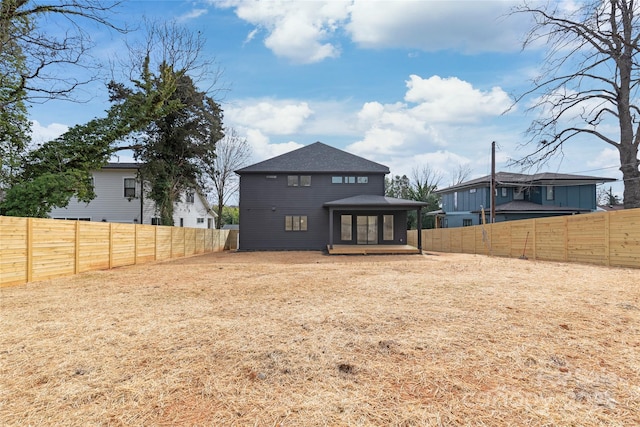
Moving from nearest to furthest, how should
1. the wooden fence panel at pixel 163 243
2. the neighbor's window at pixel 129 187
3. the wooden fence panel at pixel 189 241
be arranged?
the wooden fence panel at pixel 163 243
the wooden fence panel at pixel 189 241
the neighbor's window at pixel 129 187

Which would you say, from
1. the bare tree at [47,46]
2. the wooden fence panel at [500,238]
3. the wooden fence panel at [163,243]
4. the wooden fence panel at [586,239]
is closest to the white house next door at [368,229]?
the wooden fence panel at [500,238]

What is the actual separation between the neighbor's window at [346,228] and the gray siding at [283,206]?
1.03 m

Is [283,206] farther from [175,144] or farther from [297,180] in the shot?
[175,144]

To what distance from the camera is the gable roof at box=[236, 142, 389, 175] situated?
2120 cm

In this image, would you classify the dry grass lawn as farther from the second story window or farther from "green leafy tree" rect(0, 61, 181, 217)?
the second story window

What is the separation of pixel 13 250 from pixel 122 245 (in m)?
4.68

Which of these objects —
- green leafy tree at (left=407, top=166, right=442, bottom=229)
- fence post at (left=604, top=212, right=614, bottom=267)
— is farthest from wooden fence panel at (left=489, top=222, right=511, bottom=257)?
green leafy tree at (left=407, top=166, right=442, bottom=229)

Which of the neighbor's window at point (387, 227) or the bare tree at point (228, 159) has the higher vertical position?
the bare tree at point (228, 159)

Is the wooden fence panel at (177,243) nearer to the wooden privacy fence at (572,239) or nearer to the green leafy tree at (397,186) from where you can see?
the wooden privacy fence at (572,239)

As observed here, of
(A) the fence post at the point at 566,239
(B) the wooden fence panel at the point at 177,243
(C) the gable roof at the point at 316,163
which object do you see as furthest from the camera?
(C) the gable roof at the point at 316,163

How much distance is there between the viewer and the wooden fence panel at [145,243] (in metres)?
13.8

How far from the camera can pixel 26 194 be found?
12.0 meters

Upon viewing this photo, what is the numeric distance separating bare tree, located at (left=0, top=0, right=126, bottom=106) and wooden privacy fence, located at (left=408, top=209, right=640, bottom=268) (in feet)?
54.7

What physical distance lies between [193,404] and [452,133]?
103 feet
